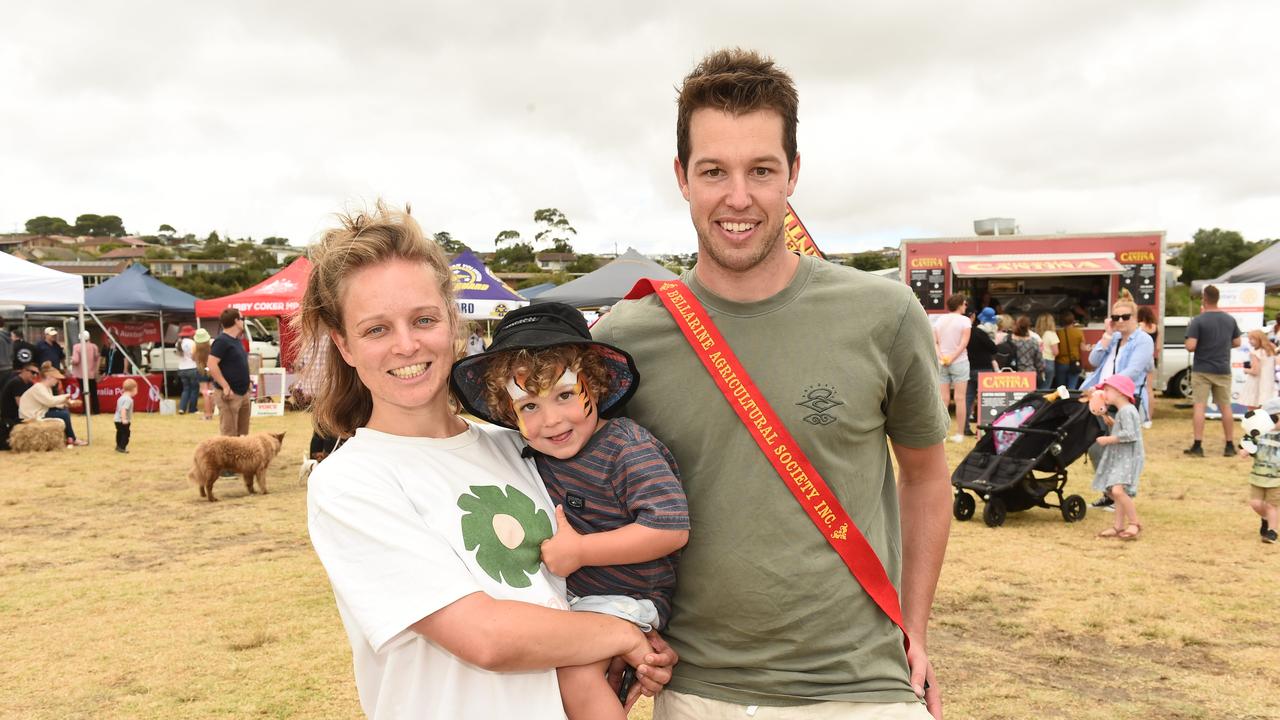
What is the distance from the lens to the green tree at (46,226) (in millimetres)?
132000

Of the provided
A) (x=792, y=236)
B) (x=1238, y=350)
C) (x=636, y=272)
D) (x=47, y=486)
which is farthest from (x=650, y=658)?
(x=636, y=272)

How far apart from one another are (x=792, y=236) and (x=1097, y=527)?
4106 mm

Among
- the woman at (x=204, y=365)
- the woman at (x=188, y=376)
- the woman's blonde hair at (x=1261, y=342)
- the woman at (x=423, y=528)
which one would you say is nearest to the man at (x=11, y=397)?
the woman at (x=204, y=365)

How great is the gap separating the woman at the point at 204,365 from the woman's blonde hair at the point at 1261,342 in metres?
17.4

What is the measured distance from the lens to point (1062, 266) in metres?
16.0

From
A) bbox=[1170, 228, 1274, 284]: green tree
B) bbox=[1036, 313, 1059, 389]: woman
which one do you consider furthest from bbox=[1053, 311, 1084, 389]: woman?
bbox=[1170, 228, 1274, 284]: green tree

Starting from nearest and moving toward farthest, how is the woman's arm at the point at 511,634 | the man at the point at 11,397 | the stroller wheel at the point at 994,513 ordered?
the woman's arm at the point at 511,634
the stroller wheel at the point at 994,513
the man at the point at 11,397

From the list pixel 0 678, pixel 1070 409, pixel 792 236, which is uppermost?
pixel 792 236

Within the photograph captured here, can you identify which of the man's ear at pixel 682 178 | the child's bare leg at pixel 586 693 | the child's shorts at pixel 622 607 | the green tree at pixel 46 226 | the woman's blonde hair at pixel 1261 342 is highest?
the green tree at pixel 46 226

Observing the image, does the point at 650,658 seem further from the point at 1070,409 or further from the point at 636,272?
the point at 636,272

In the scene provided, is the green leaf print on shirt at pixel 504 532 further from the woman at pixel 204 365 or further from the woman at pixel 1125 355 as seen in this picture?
the woman at pixel 204 365

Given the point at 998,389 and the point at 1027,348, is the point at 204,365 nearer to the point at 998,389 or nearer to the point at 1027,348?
the point at 998,389

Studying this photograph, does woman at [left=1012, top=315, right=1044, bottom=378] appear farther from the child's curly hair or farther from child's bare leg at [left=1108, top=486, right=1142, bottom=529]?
the child's curly hair

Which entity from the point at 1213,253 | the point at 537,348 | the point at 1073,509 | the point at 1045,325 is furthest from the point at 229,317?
the point at 1213,253
